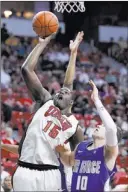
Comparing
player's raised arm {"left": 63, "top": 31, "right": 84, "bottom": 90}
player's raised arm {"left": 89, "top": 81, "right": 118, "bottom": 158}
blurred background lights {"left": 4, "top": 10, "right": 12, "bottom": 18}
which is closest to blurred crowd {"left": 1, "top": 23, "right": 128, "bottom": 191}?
blurred background lights {"left": 4, "top": 10, "right": 12, "bottom": 18}

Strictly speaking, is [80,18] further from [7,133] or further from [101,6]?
[7,133]

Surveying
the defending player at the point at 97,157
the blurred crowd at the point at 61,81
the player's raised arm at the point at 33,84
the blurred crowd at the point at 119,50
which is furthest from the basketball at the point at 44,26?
the blurred crowd at the point at 119,50

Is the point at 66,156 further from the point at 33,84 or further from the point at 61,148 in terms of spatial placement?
the point at 33,84

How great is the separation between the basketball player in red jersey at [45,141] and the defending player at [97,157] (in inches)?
23.2

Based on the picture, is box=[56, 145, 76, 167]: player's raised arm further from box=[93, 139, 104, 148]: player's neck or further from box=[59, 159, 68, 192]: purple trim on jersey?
box=[59, 159, 68, 192]: purple trim on jersey

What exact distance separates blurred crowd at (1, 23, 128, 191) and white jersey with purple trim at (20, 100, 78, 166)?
Result: 606 cm

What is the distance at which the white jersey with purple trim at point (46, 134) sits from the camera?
630 centimetres

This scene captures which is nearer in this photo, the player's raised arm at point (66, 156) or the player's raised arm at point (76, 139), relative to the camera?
the player's raised arm at point (66, 156)

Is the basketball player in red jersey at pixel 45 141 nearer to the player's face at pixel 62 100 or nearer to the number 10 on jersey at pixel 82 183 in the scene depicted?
the player's face at pixel 62 100

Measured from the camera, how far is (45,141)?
630cm

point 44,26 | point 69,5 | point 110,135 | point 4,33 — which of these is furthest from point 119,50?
point 110,135

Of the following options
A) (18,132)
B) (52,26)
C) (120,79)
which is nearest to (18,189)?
(52,26)

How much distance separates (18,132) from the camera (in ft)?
48.3

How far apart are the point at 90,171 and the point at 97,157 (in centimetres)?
13
